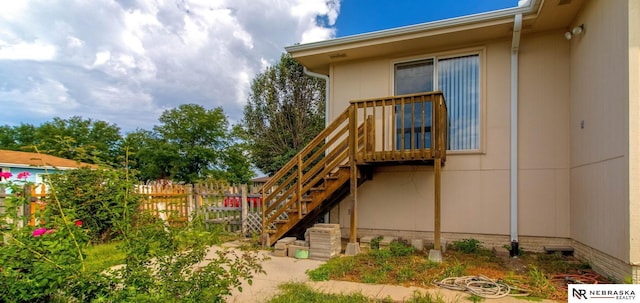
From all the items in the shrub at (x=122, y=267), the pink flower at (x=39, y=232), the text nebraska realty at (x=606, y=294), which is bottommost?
the text nebraska realty at (x=606, y=294)

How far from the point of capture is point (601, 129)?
13.4 feet

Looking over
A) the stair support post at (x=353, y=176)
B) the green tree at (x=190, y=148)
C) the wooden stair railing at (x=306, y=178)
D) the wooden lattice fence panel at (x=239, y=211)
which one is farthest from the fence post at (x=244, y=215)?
the green tree at (x=190, y=148)

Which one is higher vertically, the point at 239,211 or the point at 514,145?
the point at 514,145

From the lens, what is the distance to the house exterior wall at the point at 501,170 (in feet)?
17.7

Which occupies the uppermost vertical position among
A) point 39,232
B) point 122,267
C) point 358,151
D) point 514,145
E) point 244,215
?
point 514,145

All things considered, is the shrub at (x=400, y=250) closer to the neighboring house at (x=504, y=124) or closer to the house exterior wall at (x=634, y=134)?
the neighboring house at (x=504, y=124)

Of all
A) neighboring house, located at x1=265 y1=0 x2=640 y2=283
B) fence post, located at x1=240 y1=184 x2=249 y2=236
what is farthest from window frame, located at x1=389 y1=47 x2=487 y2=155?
fence post, located at x1=240 y1=184 x2=249 y2=236

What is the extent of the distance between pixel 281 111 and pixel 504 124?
42.1 feet

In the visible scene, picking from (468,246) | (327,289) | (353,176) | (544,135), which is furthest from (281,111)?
(327,289)

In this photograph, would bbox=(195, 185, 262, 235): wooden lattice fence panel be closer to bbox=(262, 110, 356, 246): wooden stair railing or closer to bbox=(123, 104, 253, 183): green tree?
bbox=(262, 110, 356, 246): wooden stair railing

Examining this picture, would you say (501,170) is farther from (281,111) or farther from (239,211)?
(281,111)

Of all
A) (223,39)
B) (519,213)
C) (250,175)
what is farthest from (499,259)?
(250,175)

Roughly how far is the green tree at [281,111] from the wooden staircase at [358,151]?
33.7ft

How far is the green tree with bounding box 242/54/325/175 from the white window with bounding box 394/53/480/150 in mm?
10650
